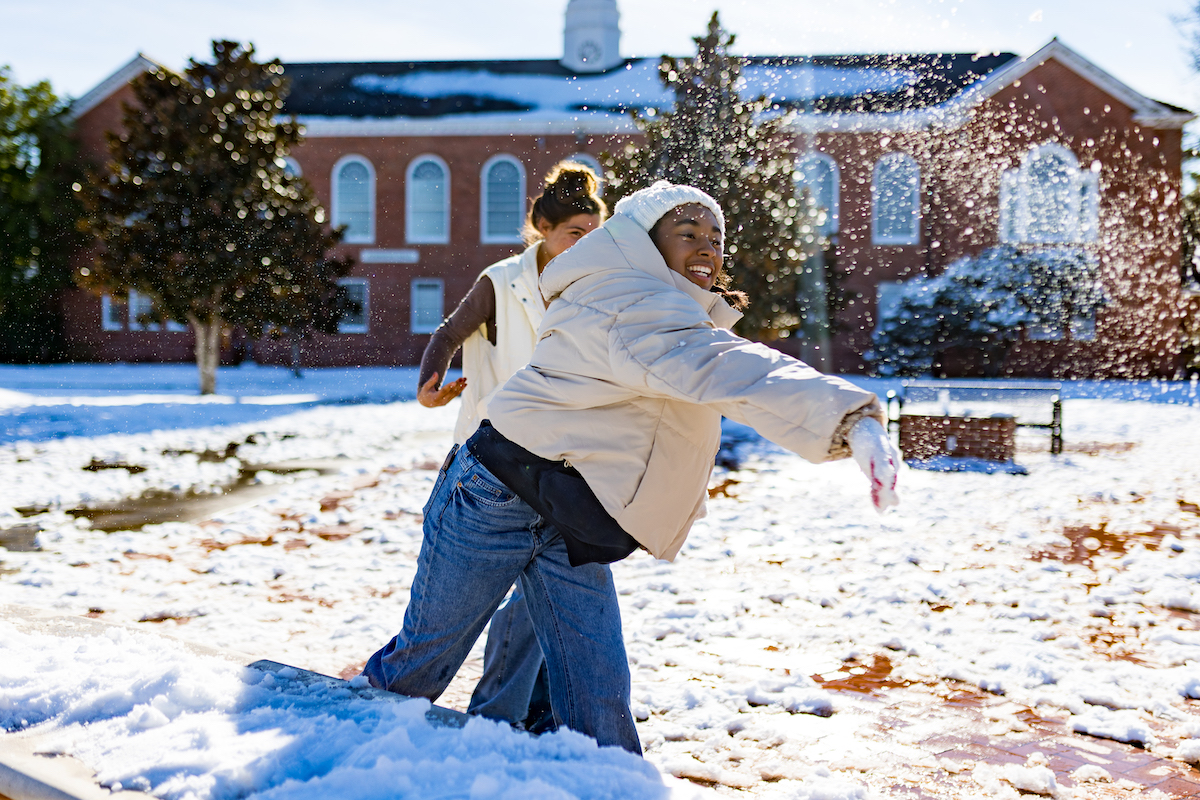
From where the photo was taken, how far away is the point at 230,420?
14.0m

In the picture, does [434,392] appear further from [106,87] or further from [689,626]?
[106,87]

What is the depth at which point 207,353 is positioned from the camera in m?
19.2

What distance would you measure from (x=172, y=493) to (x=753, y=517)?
186 inches

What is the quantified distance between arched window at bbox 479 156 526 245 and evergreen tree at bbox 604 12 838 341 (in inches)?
530

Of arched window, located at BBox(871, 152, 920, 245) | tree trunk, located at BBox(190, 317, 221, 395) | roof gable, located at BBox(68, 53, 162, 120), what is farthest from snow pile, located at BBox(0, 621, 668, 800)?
roof gable, located at BBox(68, 53, 162, 120)

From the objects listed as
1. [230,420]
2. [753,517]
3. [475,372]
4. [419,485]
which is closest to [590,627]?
[475,372]

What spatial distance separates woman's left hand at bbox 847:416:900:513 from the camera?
171cm

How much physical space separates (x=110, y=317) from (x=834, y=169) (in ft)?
75.8

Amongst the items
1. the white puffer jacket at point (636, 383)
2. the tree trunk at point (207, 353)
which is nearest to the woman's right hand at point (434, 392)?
the white puffer jacket at point (636, 383)

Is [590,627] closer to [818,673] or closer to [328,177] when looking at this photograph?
[818,673]

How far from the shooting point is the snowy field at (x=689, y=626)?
2.27m

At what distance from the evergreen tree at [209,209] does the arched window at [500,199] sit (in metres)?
10.6

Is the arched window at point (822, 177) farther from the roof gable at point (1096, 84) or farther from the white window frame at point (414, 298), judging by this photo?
the white window frame at point (414, 298)

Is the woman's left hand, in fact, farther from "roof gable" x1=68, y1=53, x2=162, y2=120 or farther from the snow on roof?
"roof gable" x1=68, y1=53, x2=162, y2=120
